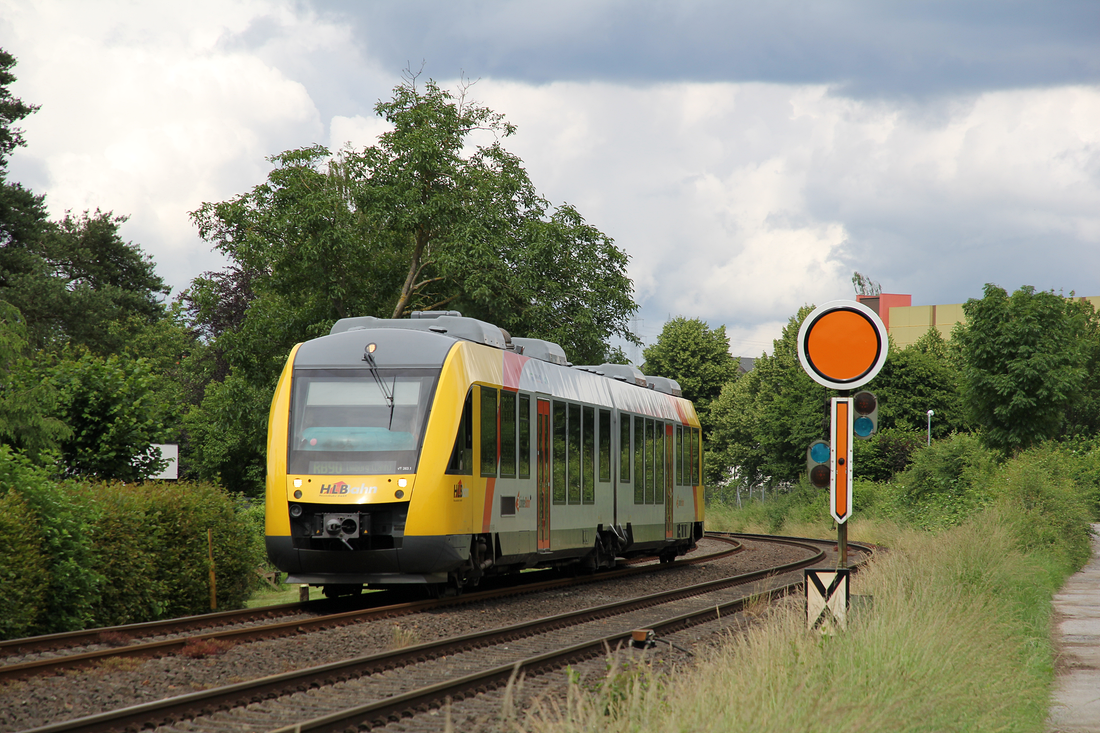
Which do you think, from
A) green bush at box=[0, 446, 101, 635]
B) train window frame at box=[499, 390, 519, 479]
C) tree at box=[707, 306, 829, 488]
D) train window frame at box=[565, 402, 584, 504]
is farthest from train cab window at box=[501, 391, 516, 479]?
tree at box=[707, 306, 829, 488]

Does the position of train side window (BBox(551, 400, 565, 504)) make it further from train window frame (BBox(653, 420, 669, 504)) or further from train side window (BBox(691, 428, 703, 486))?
train side window (BBox(691, 428, 703, 486))

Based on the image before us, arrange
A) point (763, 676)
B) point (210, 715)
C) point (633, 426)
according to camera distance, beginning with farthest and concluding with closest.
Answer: point (633, 426)
point (210, 715)
point (763, 676)

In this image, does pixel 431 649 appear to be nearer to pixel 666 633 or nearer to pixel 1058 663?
pixel 666 633

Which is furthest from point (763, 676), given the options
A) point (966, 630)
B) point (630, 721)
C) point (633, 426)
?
point (633, 426)

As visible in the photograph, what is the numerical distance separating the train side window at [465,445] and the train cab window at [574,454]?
371cm

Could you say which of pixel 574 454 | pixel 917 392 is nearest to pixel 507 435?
pixel 574 454

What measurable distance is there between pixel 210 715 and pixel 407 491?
231 inches

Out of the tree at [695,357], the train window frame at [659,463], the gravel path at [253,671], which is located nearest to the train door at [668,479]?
the train window frame at [659,463]

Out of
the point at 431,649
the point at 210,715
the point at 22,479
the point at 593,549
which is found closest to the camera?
the point at 210,715

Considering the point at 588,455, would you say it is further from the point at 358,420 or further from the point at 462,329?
the point at 358,420

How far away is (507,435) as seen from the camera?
51.4ft

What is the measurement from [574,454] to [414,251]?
1357cm

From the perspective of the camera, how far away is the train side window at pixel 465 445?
45.8 feet

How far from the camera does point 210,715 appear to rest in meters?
7.78
